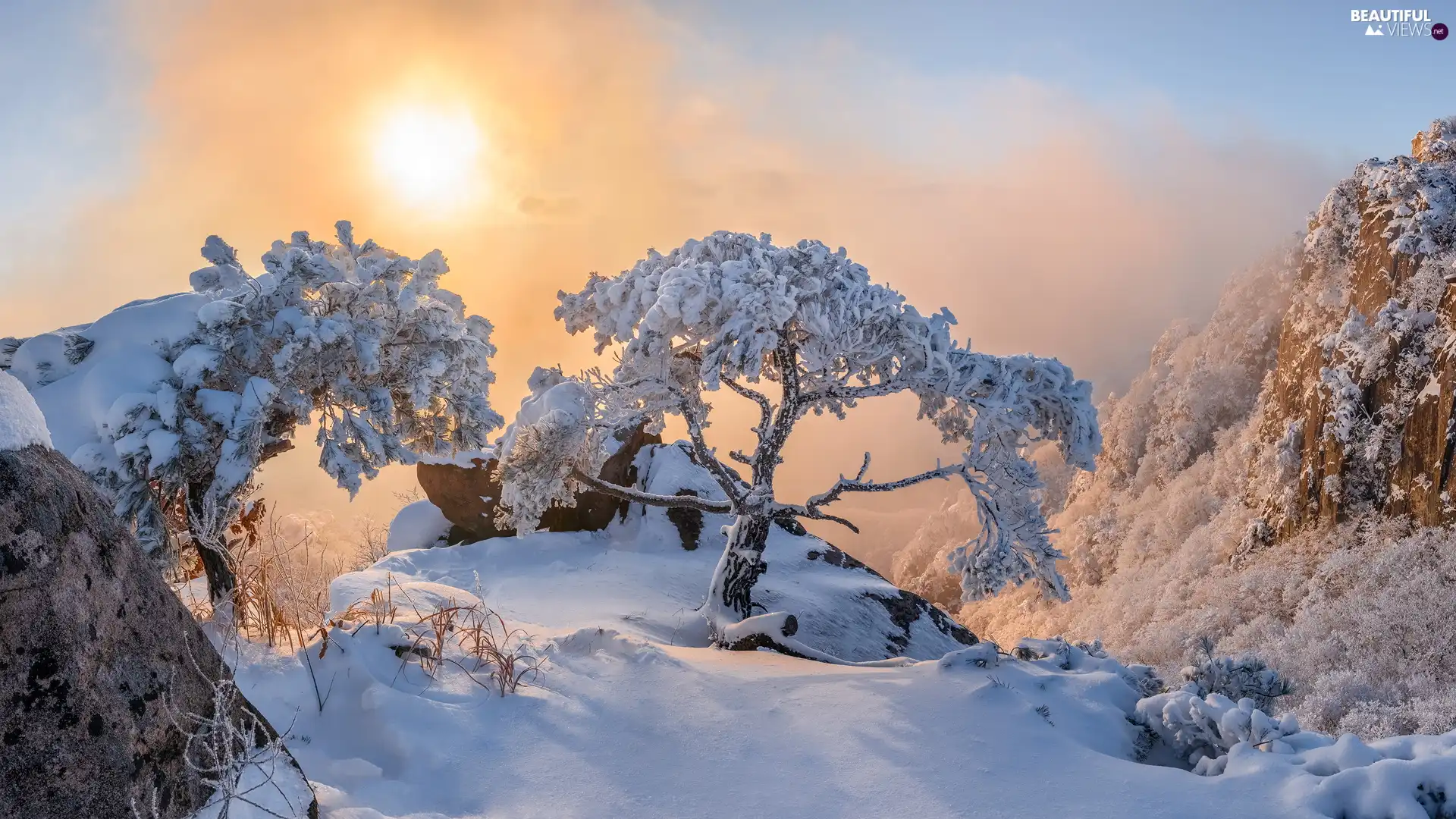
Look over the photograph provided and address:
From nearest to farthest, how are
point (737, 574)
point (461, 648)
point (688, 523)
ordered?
point (461, 648) < point (737, 574) < point (688, 523)

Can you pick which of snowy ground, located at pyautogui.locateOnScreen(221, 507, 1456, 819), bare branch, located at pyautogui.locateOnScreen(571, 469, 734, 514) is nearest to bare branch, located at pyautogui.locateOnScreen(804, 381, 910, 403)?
bare branch, located at pyautogui.locateOnScreen(571, 469, 734, 514)

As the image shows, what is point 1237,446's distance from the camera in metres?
Result: 31.3

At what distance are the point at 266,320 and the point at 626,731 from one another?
4819 mm

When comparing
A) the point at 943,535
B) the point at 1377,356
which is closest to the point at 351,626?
the point at 1377,356

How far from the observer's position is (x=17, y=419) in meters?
3.36

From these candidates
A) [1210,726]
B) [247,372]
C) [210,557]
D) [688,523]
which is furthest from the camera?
[688,523]

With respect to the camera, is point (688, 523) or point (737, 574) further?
point (688, 523)

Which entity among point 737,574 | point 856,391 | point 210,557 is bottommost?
point 737,574

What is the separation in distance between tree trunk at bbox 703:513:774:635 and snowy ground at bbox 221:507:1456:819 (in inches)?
137

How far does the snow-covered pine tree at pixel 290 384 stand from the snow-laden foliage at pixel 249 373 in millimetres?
14

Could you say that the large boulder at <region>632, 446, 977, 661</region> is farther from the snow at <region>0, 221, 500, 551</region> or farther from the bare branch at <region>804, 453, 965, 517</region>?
the snow at <region>0, 221, 500, 551</region>

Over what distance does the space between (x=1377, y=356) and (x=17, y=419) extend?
27153 mm

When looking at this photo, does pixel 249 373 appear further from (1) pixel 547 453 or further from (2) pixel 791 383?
(2) pixel 791 383

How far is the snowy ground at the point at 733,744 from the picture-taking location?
15.1ft
